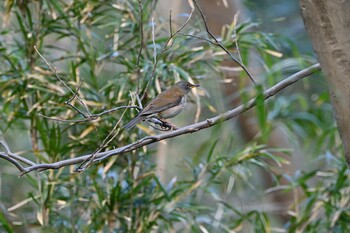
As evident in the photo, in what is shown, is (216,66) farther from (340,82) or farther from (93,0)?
(340,82)

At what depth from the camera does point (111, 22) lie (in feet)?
15.0

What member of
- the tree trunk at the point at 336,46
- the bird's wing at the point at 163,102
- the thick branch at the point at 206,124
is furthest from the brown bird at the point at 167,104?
the tree trunk at the point at 336,46

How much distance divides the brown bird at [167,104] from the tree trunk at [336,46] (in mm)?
1528

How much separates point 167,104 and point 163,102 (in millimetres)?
24

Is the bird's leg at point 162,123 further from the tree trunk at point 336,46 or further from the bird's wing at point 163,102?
the tree trunk at point 336,46

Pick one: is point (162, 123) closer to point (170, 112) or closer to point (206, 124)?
point (170, 112)

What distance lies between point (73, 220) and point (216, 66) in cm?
134

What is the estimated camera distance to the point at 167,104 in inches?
152

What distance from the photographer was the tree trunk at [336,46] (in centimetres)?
215

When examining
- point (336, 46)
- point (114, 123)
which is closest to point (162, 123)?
point (114, 123)

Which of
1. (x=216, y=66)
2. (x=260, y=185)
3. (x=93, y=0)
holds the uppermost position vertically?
(x=93, y=0)

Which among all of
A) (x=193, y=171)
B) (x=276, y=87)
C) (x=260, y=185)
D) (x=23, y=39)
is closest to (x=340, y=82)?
(x=276, y=87)

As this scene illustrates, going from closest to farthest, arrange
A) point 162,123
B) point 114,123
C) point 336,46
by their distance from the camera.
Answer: point 336,46 → point 162,123 → point 114,123

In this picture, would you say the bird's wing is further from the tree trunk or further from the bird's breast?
the tree trunk
